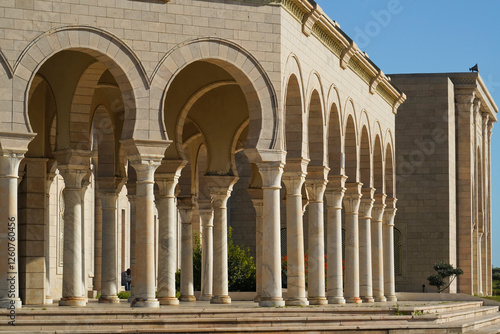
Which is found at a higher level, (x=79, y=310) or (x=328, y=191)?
(x=328, y=191)

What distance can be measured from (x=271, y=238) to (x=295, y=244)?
172cm

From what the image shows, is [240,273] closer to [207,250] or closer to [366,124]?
[207,250]

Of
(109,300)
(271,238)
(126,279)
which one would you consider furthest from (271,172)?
(126,279)

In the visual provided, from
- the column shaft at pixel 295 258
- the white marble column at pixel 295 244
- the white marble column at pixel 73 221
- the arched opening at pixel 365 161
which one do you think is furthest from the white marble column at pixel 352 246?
the white marble column at pixel 73 221

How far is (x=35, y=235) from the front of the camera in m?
26.0

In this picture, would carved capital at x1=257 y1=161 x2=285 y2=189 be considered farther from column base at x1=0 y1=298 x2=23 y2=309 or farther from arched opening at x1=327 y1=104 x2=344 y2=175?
arched opening at x1=327 y1=104 x2=344 y2=175

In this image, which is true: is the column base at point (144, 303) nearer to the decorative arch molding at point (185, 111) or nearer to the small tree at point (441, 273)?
the decorative arch molding at point (185, 111)

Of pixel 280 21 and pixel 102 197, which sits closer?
pixel 280 21

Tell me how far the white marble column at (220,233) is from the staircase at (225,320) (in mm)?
7189

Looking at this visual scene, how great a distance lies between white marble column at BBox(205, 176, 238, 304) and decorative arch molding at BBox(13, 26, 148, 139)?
863cm

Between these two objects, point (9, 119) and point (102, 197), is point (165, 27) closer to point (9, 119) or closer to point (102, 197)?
point (9, 119)

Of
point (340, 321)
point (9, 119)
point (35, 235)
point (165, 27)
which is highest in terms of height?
point (165, 27)

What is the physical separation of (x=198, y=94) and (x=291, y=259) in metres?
5.15

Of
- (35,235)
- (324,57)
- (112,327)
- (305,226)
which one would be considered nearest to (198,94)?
(324,57)
